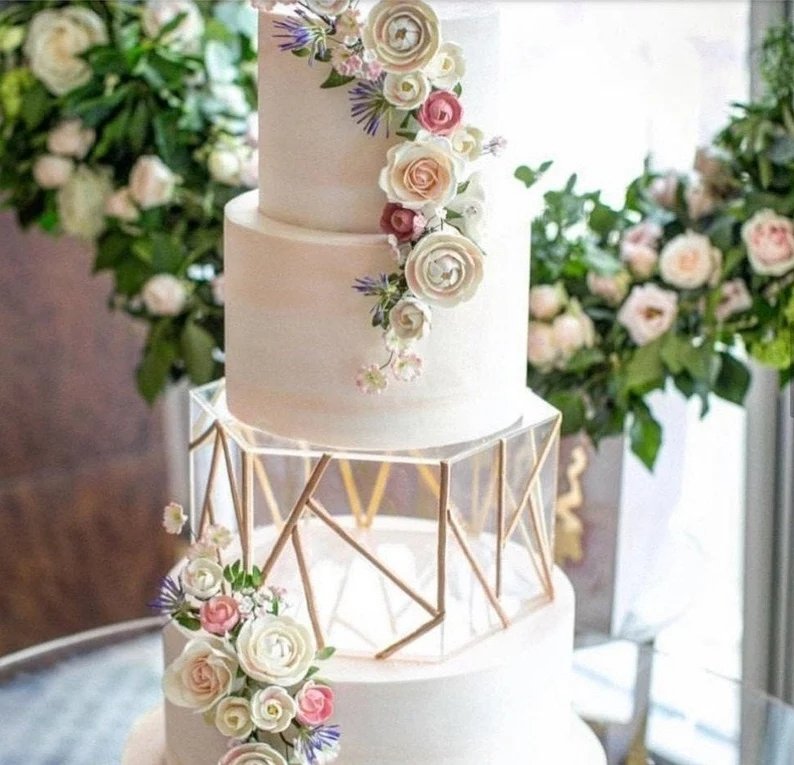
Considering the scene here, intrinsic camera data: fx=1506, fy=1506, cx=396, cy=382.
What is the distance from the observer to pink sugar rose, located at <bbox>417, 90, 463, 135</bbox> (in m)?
1.28

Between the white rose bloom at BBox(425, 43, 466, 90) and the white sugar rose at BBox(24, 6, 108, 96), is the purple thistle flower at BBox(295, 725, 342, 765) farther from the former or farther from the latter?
the white sugar rose at BBox(24, 6, 108, 96)

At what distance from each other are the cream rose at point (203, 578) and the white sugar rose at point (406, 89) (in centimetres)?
45

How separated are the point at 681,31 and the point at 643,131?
0.56 feet

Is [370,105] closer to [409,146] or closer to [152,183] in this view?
[409,146]

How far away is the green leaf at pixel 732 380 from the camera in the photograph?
1.94m

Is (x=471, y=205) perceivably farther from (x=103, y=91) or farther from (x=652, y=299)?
(x=103, y=91)

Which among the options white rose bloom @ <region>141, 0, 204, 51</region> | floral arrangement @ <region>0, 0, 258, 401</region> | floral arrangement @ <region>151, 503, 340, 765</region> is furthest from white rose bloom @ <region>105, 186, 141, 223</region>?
floral arrangement @ <region>151, 503, 340, 765</region>

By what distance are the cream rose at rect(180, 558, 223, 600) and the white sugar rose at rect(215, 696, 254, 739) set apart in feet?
0.32

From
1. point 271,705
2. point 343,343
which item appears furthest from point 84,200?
point 271,705

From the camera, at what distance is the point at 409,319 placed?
1.30 metres

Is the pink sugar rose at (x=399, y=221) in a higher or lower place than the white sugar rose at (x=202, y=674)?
higher

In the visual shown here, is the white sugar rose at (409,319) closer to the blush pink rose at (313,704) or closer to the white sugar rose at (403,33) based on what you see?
the white sugar rose at (403,33)

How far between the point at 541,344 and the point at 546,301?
0.18 feet

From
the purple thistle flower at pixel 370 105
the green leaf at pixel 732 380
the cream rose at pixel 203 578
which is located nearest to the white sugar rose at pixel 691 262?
the green leaf at pixel 732 380
